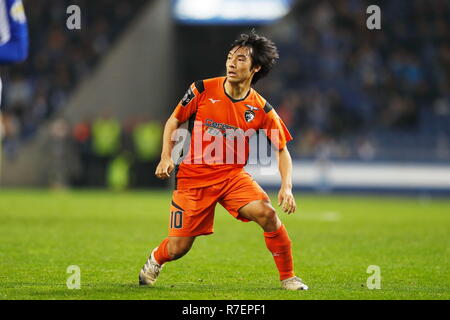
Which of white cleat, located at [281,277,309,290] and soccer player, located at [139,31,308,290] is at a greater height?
soccer player, located at [139,31,308,290]

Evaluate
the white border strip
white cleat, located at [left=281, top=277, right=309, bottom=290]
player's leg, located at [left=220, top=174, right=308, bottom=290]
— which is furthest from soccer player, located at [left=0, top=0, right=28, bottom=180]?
the white border strip

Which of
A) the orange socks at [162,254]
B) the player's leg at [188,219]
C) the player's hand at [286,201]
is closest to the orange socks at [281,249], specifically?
the player's hand at [286,201]

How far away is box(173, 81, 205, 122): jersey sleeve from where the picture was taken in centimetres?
763

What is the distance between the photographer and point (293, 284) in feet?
24.5

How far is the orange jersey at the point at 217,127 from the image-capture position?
25.1 ft

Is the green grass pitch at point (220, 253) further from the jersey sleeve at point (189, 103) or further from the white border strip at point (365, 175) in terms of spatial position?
the white border strip at point (365, 175)

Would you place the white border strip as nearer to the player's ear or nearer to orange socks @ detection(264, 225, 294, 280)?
the player's ear

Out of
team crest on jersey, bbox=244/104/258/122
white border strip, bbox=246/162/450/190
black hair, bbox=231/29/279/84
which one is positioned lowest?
white border strip, bbox=246/162/450/190

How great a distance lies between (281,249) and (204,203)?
0.76 m

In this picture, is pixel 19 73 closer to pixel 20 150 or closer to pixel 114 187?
pixel 20 150

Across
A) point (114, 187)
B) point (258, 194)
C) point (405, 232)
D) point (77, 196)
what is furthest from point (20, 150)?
point (258, 194)

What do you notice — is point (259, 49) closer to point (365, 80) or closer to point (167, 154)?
point (167, 154)

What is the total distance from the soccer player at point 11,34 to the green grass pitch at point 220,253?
1855 millimetres

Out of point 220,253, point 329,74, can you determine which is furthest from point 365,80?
point 220,253
